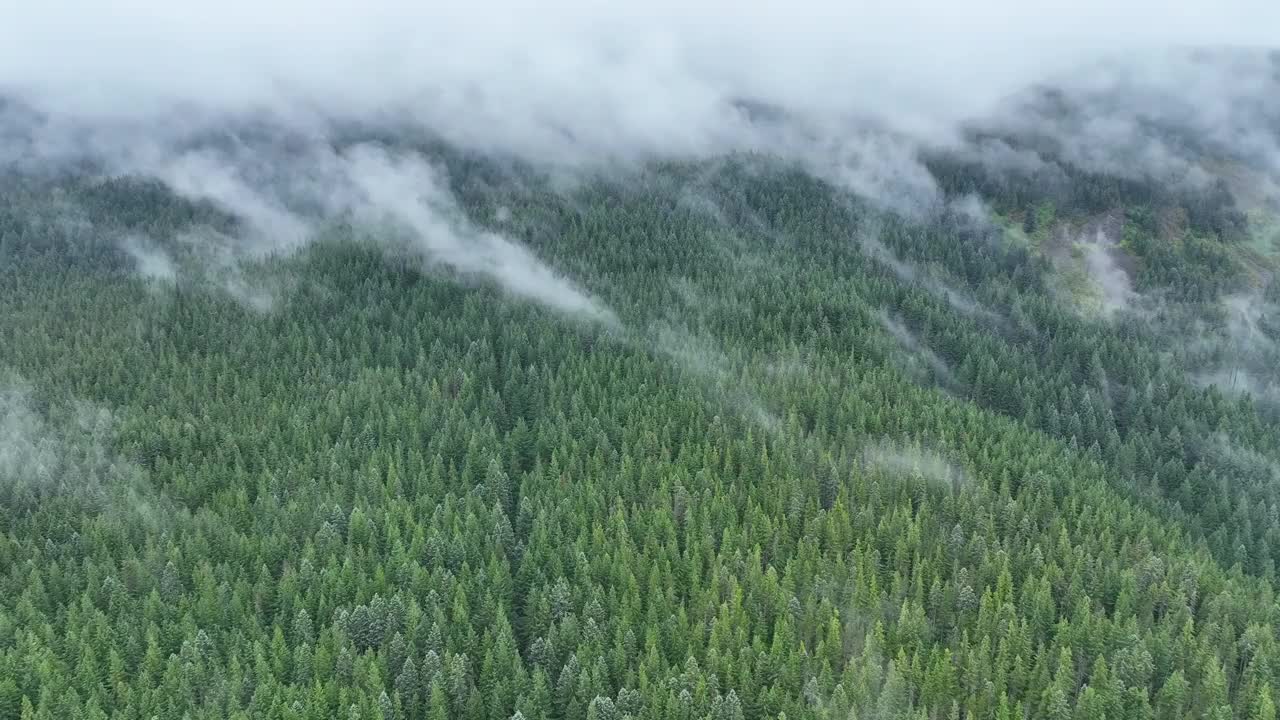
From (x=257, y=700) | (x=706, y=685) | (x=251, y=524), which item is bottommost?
(x=251, y=524)

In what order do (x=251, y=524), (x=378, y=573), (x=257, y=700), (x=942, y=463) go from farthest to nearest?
(x=942, y=463)
(x=251, y=524)
(x=378, y=573)
(x=257, y=700)

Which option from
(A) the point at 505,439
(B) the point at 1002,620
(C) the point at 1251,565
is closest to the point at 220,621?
(A) the point at 505,439

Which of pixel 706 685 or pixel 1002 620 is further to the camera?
pixel 1002 620

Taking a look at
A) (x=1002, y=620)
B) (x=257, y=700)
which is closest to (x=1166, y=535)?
(x=1002, y=620)

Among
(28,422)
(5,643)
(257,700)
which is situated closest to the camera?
(257,700)

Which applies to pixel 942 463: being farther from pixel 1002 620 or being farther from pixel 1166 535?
pixel 1002 620

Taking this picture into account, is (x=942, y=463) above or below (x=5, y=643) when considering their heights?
above

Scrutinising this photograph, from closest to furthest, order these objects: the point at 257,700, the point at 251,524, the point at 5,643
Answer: the point at 257,700
the point at 5,643
the point at 251,524

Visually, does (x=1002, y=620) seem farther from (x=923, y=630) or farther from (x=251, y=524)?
(x=251, y=524)

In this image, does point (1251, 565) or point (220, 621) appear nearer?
point (220, 621)
